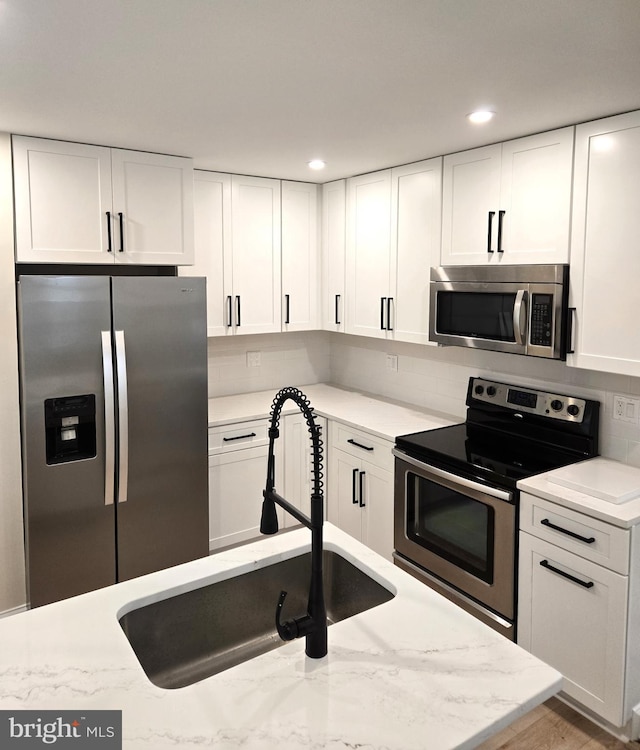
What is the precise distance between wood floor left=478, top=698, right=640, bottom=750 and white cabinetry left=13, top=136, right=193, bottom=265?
8.53ft

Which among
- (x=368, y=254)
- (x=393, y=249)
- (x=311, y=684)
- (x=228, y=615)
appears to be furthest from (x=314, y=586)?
(x=368, y=254)

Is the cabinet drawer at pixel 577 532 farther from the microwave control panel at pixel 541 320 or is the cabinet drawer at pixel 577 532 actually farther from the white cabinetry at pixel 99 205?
the white cabinetry at pixel 99 205

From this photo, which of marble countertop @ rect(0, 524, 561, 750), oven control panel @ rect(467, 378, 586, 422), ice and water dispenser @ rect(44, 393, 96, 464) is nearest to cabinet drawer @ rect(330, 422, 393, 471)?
oven control panel @ rect(467, 378, 586, 422)

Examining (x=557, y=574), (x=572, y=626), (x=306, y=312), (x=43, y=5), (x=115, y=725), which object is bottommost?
(x=572, y=626)

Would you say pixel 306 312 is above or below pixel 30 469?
above

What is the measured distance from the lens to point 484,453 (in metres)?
2.74

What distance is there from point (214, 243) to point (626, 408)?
7.69 ft

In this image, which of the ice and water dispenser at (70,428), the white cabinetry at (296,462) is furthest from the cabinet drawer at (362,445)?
the ice and water dispenser at (70,428)

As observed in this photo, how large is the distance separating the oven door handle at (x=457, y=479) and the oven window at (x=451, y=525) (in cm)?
6

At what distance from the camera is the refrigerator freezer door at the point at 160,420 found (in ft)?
9.23

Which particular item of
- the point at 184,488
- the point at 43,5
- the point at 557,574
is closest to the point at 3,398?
the point at 184,488

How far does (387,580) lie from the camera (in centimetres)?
161

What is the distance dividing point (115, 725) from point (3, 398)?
2.02 meters

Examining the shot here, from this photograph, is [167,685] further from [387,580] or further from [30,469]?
[30,469]
